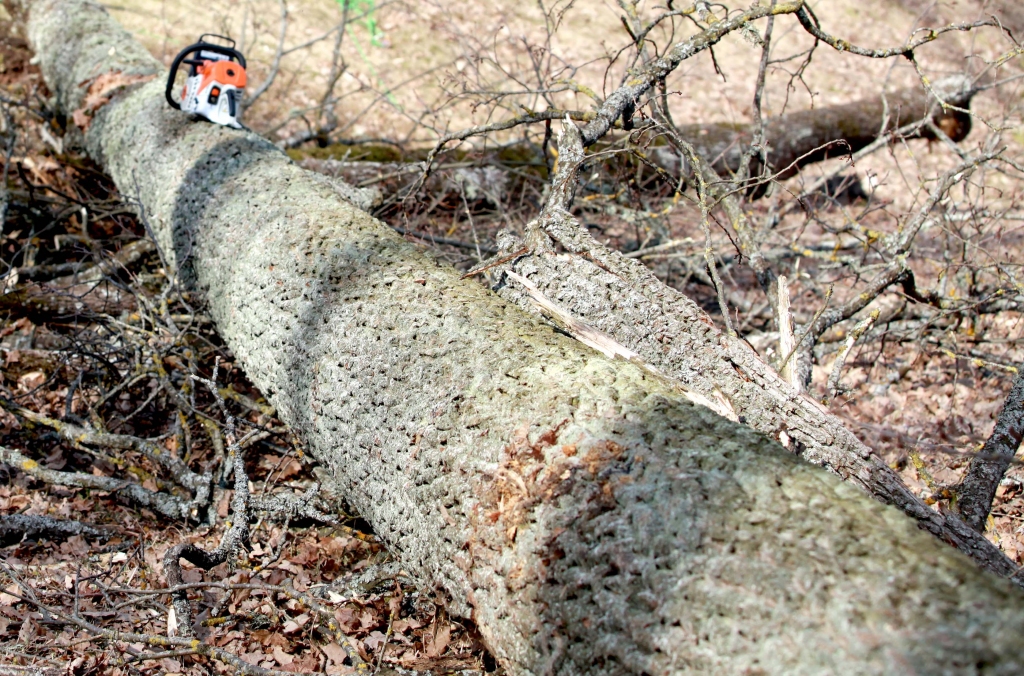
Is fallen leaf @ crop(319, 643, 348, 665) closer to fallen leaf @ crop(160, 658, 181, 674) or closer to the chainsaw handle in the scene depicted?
fallen leaf @ crop(160, 658, 181, 674)

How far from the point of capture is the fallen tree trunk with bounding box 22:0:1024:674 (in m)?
1.16

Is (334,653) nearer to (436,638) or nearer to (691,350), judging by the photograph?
(436,638)

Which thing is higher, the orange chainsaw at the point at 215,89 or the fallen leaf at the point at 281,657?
the orange chainsaw at the point at 215,89

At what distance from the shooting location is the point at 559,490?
151 centimetres

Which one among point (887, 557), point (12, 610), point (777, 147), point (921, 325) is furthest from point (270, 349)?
point (777, 147)

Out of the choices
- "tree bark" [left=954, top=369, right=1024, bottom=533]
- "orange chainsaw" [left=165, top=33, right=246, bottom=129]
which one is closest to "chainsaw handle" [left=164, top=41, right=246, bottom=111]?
"orange chainsaw" [left=165, top=33, right=246, bottom=129]

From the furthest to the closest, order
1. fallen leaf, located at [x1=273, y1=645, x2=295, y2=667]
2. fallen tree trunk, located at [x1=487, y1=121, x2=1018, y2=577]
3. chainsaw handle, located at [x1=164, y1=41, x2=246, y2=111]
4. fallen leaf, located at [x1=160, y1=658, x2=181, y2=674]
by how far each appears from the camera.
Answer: chainsaw handle, located at [x1=164, y1=41, x2=246, y2=111] → fallen leaf, located at [x1=273, y1=645, x2=295, y2=667] → fallen leaf, located at [x1=160, y1=658, x2=181, y2=674] → fallen tree trunk, located at [x1=487, y1=121, x2=1018, y2=577]

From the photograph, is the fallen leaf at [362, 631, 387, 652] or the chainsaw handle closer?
the fallen leaf at [362, 631, 387, 652]

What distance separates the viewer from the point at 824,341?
316cm

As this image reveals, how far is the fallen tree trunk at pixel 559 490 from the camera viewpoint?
3.79ft

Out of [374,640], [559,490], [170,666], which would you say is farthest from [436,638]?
[559,490]

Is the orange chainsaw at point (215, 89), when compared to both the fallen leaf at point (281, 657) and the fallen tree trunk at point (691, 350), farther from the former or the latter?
the fallen leaf at point (281, 657)

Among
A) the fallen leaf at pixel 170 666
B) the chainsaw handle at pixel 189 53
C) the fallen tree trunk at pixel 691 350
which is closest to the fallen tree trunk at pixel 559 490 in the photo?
the fallen tree trunk at pixel 691 350

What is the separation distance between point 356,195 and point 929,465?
2.55 m
